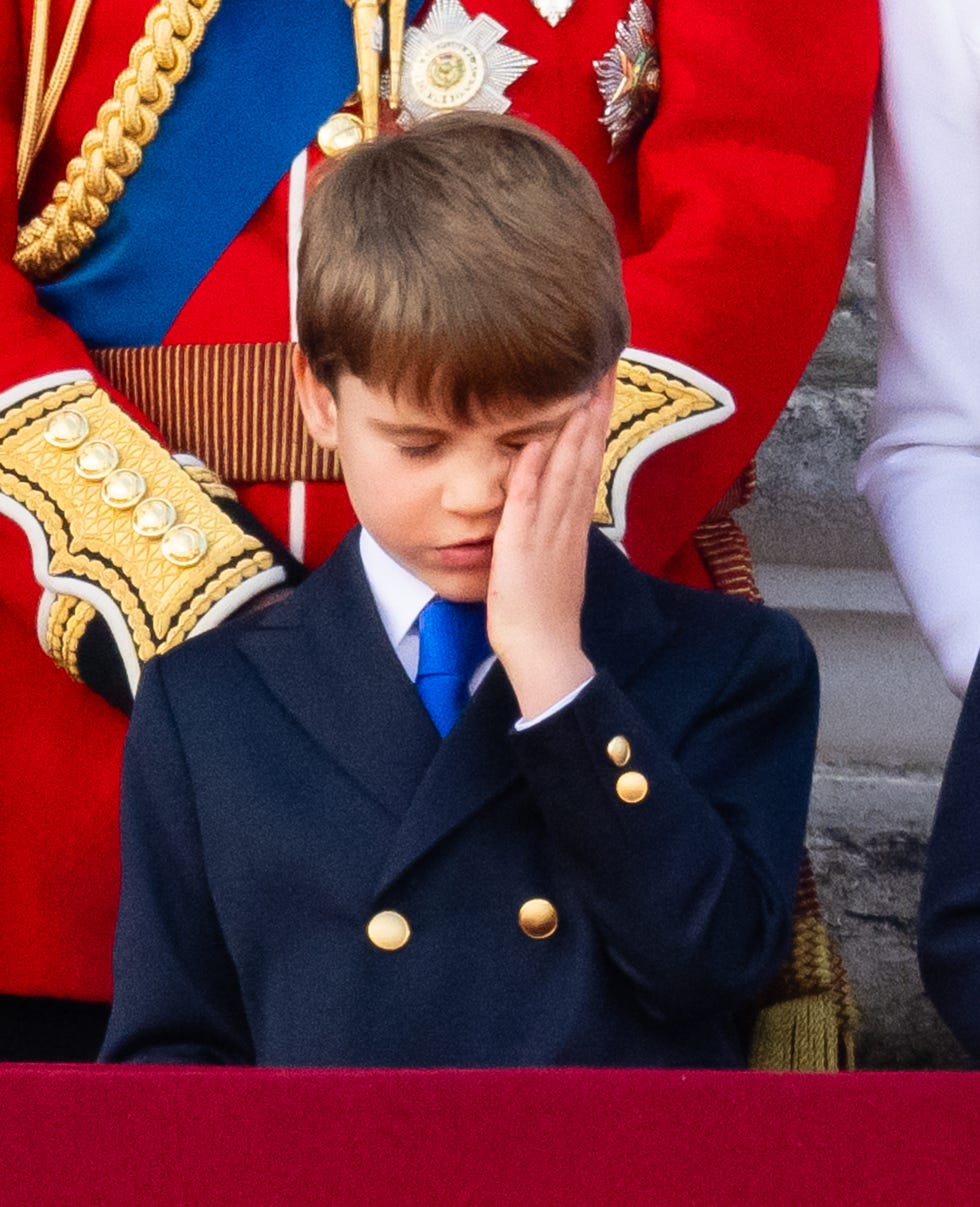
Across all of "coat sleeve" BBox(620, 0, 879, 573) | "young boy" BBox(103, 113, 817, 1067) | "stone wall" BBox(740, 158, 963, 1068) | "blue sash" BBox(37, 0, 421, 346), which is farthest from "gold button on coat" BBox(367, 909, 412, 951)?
"stone wall" BBox(740, 158, 963, 1068)

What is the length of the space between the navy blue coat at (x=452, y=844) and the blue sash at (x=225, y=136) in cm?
34

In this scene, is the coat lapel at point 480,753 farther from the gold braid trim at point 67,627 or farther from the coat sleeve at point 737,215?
the gold braid trim at point 67,627

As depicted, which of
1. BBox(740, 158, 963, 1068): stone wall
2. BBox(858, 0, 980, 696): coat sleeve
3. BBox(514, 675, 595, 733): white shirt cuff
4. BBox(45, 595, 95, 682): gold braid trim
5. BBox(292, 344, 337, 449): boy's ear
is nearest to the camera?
BBox(514, 675, 595, 733): white shirt cuff

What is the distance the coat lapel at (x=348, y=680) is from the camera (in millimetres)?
1170

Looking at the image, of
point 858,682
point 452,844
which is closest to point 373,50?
point 452,844

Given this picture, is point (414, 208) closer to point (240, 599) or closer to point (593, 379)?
point (593, 379)

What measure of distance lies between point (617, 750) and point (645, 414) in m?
0.35

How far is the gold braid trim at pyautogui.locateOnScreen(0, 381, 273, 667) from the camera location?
4.20 ft

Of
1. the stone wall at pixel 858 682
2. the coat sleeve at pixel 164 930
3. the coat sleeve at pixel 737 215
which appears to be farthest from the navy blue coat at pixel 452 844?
the stone wall at pixel 858 682

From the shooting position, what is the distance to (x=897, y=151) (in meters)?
1.65

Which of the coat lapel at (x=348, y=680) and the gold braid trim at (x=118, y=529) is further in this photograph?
the gold braid trim at (x=118, y=529)

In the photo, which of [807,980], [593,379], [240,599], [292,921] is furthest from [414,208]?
[807,980]

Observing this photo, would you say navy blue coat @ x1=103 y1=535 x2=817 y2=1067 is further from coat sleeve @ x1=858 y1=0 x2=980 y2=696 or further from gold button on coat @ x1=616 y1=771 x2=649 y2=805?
coat sleeve @ x1=858 y1=0 x2=980 y2=696

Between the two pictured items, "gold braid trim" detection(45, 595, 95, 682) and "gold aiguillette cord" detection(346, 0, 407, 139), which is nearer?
"gold braid trim" detection(45, 595, 95, 682)
